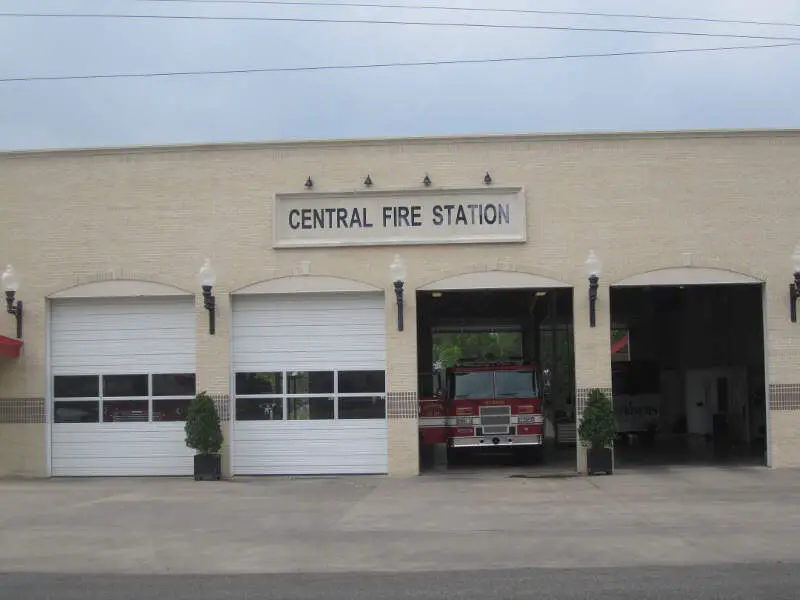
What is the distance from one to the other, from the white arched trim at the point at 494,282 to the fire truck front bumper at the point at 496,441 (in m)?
3.53

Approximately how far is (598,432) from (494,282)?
3.60 m

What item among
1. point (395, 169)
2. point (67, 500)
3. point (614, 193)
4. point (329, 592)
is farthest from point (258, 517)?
point (614, 193)

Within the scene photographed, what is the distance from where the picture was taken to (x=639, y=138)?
20297mm

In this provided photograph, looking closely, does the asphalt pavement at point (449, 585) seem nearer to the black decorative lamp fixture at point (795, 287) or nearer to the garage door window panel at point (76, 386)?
the black decorative lamp fixture at point (795, 287)

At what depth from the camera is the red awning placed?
20125mm

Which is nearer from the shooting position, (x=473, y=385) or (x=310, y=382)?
(x=310, y=382)

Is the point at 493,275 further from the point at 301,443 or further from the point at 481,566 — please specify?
the point at 481,566

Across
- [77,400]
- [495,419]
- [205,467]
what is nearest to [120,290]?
[77,400]

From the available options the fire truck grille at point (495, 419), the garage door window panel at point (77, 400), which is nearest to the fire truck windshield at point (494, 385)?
the fire truck grille at point (495, 419)

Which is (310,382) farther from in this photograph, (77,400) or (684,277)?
(684,277)

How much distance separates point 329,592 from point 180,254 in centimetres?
1255

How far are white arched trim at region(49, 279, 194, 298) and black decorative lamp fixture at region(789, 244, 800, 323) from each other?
12072 mm

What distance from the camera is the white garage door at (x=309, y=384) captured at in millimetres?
20609

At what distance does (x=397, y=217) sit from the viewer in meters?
20.5
